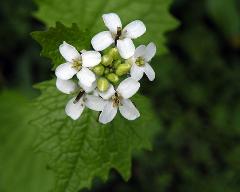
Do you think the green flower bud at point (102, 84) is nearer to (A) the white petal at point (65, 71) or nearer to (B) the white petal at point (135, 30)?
(A) the white petal at point (65, 71)

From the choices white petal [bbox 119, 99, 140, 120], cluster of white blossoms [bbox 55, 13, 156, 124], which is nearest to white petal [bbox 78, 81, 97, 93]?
cluster of white blossoms [bbox 55, 13, 156, 124]

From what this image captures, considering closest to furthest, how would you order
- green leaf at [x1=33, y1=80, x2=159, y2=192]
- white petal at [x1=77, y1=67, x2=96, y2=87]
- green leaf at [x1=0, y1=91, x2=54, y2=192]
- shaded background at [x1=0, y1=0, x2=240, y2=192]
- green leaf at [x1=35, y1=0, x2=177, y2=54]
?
white petal at [x1=77, y1=67, x2=96, y2=87] < green leaf at [x1=33, y1=80, x2=159, y2=192] < green leaf at [x1=35, y1=0, x2=177, y2=54] < green leaf at [x1=0, y1=91, x2=54, y2=192] < shaded background at [x1=0, y1=0, x2=240, y2=192]

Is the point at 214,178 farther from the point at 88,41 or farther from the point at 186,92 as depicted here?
the point at 88,41

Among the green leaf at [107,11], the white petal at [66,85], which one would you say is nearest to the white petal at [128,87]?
the white petal at [66,85]

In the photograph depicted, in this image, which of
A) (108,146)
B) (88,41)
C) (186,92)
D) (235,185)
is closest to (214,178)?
(235,185)

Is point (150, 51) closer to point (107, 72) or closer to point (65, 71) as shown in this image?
point (107, 72)

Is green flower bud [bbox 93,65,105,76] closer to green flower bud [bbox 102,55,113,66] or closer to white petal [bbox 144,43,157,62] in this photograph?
green flower bud [bbox 102,55,113,66]

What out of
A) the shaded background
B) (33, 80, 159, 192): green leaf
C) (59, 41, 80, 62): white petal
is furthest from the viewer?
the shaded background
